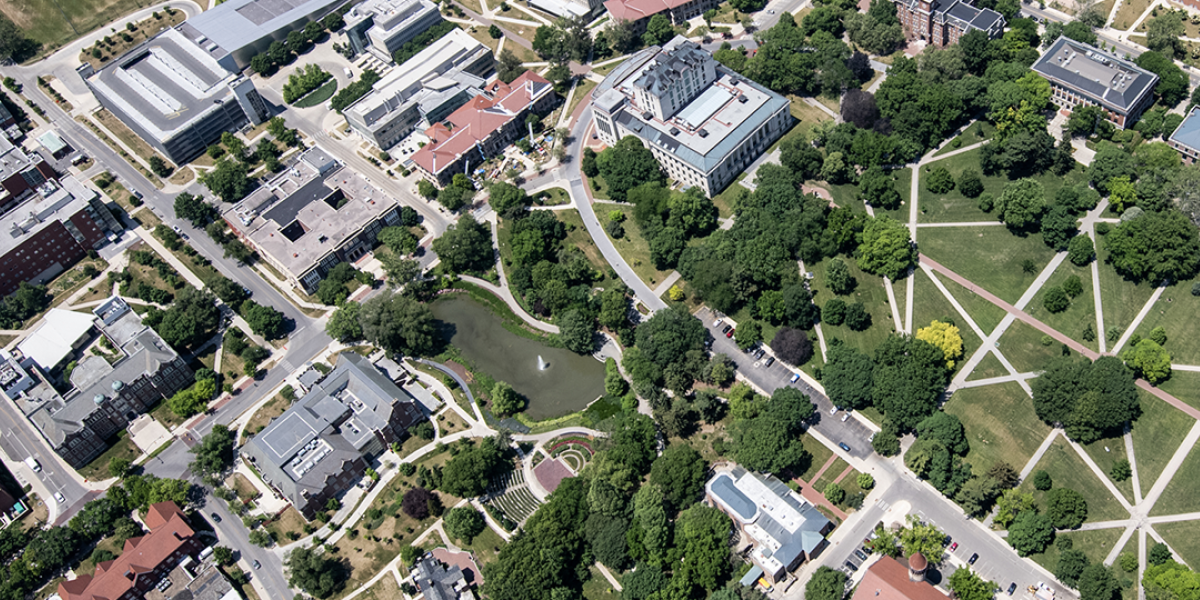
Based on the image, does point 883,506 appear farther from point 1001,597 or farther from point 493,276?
point 493,276

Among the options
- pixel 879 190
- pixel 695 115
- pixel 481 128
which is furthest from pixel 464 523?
pixel 879 190

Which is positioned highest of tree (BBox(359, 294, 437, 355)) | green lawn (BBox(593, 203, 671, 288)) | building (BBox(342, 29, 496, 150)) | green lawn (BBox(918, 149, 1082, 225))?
building (BBox(342, 29, 496, 150))

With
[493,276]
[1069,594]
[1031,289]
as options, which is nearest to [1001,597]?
[1069,594]

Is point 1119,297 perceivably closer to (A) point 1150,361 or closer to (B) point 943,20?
(A) point 1150,361

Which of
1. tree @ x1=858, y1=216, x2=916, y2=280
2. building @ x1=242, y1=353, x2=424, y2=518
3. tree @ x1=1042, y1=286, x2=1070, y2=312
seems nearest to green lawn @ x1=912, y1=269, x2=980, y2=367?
tree @ x1=858, y1=216, x2=916, y2=280

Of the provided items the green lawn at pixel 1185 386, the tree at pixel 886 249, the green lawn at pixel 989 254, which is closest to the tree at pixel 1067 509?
the green lawn at pixel 1185 386

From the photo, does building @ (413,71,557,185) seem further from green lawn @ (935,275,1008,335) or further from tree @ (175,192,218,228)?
green lawn @ (935,275,1008,335)
